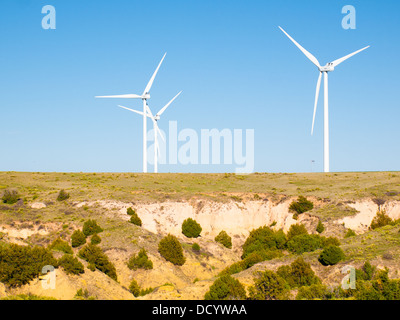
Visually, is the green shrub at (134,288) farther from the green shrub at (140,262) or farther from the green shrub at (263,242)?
the green shrub at (263,242)

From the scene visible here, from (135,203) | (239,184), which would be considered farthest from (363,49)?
(135,203)

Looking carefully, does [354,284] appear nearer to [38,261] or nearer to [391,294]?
[391,294]

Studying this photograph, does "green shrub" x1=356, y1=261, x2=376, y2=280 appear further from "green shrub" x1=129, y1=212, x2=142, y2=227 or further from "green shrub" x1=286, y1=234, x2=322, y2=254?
"green shrub" x1=129, y1=212, x2=142, y2=227

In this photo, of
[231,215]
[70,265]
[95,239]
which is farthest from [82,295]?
[231,215]

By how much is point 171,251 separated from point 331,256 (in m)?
23.7

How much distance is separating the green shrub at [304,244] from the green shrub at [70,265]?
96.9 feet

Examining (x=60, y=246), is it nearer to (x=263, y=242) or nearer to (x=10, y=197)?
(x=10, y=197)

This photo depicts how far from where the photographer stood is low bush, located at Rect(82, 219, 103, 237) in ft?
261

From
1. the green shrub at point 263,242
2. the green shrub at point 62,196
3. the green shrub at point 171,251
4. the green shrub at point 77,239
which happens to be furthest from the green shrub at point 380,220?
the green shrub at point 62,196

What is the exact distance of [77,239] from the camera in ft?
251

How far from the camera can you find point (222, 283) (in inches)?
2056

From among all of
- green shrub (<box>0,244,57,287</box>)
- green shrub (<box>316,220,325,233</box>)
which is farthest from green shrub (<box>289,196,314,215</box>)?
green shrub (<box>0,244,57,287</box>)

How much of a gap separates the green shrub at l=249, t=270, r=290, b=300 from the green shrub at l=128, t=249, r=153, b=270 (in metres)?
20.4

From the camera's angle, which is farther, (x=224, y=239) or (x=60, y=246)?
(x=224, y=239)
